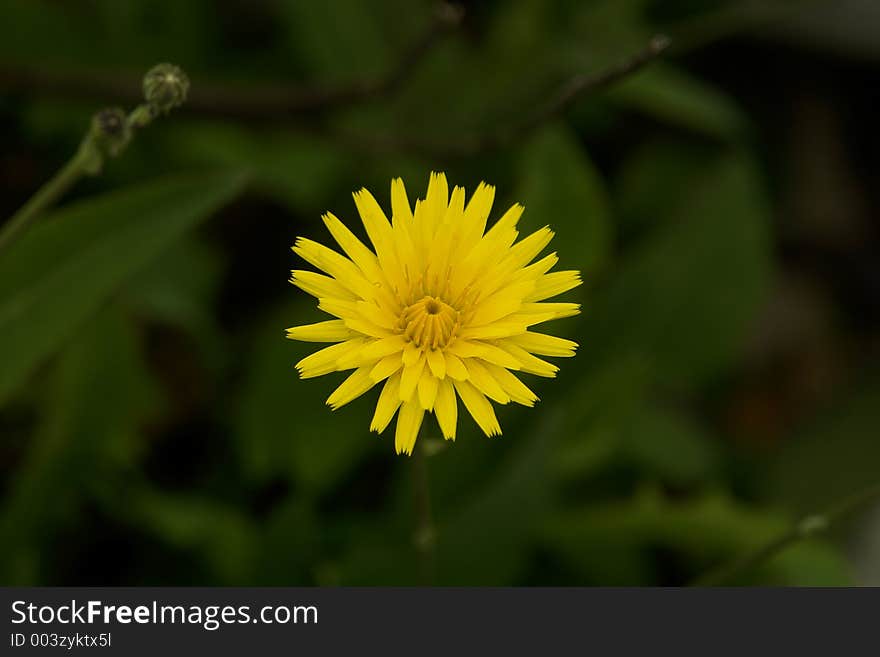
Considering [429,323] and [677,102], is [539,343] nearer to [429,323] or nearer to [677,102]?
[429,323]

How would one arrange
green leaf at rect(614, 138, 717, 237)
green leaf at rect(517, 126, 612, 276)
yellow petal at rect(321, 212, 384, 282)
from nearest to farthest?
yellow petal at rect(321, 212, 384, 282), green leaf at rect(517, 126, 612, 276), green leaf at rect(614, 138, 717, 237)

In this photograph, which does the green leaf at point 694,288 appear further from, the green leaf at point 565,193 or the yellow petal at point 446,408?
the yellow petal at point 446,408

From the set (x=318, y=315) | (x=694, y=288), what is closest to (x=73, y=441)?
(x=318, y=315)

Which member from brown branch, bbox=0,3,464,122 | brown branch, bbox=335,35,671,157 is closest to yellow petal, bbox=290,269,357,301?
brown branch, bbox=335,35,671,157

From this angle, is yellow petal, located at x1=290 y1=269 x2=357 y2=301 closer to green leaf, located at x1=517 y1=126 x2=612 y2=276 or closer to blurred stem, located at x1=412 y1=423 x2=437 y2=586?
blurred stem, located at x1=412 y1=423 x2=437 y2=586

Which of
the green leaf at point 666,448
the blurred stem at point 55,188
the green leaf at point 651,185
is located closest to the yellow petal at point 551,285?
the blurred stem at point 55,188

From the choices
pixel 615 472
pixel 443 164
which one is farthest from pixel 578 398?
pixel 443 164
